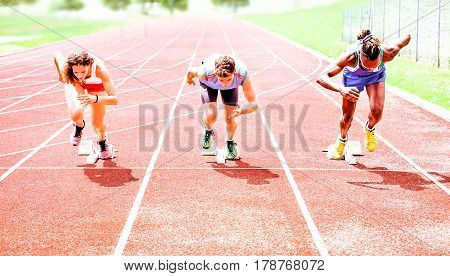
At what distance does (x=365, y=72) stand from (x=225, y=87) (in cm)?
174

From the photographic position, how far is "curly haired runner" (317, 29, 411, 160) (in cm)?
623

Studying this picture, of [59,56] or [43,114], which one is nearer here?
[59,56]

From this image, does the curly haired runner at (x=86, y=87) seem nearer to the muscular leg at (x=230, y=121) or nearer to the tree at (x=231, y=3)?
the muscular leg at (x=230, y=121)

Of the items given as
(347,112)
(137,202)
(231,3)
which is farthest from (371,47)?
(231,3)

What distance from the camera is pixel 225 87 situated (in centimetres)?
644

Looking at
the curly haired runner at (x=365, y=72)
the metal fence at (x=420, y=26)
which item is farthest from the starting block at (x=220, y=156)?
the metal fence at (x=420, y=26)

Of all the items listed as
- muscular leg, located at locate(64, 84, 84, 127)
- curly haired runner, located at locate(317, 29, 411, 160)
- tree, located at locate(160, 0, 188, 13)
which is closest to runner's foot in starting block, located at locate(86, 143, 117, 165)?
muscular leg, located at locate(64, 84, 84, 127)

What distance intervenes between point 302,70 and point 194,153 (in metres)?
9.99

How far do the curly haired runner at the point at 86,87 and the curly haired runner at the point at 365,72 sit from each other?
8.42ft

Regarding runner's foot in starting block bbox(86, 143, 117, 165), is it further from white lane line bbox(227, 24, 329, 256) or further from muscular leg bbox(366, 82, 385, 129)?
muscular leg bbox(366, 82, 385, 129)

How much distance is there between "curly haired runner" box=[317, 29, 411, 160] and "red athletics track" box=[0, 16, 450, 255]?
30.0 inches
